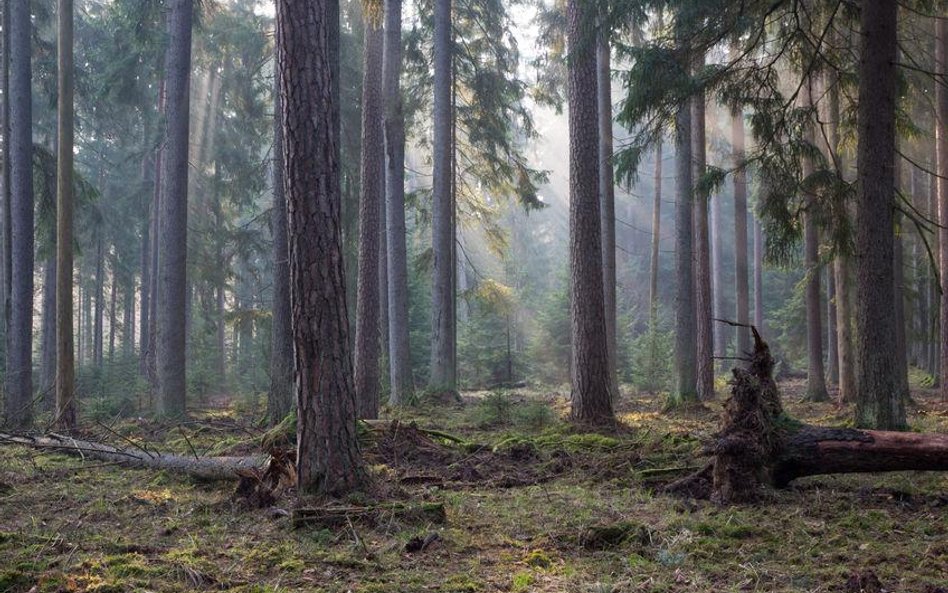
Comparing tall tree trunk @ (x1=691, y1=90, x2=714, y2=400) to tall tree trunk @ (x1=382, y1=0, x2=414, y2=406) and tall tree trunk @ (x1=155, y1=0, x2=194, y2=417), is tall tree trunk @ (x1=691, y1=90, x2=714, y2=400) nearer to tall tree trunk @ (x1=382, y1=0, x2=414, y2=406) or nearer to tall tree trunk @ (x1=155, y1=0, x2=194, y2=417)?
tall tree trunk @ (x1=382, y1=0, x2=414, y2=406)

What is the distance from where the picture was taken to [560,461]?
26.7 feet

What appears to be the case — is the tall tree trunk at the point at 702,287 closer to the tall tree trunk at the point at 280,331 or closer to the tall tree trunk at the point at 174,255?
the tall tree trunk at the point at 280,331

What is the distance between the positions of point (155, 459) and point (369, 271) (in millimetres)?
5195

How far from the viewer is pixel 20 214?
A: 12.7 m

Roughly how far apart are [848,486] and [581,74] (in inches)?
273

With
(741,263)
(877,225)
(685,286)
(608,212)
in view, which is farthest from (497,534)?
(741,263)

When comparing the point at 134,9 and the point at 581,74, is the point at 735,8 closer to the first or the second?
the point at 581,74

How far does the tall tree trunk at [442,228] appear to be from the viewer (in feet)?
53.8

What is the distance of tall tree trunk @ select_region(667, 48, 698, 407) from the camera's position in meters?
13.8

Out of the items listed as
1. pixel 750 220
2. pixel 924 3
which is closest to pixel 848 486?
pixel 924 3

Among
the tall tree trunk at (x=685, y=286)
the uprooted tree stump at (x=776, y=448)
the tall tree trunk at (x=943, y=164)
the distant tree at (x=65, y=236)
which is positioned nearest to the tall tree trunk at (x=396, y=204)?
the tall tree trunk at (x=685, y=286)

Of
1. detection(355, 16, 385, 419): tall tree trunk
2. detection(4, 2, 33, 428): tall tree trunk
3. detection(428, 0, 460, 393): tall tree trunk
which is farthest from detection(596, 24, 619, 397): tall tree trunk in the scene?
detection(4, 2, 33, 428): tall tree trunk

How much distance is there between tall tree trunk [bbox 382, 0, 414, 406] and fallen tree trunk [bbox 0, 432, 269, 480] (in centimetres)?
743

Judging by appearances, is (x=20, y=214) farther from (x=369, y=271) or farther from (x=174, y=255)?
(x=369, y=271)
